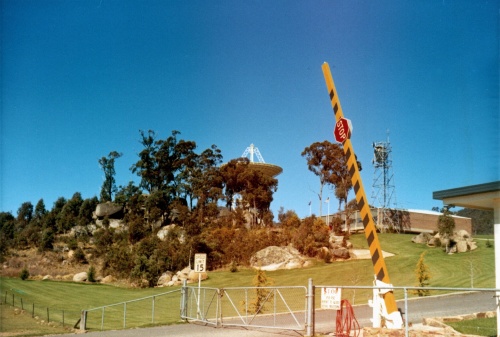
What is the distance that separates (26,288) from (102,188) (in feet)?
127

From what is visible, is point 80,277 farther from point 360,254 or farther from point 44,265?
point 360,254

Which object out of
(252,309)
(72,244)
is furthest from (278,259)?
(72,244)

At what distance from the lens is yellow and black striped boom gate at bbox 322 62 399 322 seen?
952 cm

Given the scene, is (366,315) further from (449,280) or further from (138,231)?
(138,231)

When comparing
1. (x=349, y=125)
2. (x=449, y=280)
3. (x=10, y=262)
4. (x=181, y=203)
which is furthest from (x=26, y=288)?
(x=349, y=125)

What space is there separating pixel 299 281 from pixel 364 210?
26996 millimetres

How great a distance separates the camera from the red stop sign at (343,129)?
9984 millimetres

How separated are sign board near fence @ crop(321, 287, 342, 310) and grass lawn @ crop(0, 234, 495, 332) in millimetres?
15367

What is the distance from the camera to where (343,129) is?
396 inches

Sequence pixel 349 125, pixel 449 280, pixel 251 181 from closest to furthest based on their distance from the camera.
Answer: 1. pixel 349 125
2. pixel 449 280
3. pixel 251 181

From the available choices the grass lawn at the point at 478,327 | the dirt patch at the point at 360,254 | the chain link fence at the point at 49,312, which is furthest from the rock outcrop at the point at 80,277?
the grass lawn at the point at 478,327

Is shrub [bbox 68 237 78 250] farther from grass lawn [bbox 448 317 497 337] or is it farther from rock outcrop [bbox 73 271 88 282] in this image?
grass lawn [bbox 448 317 497 337]

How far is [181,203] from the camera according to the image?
63.7 metres

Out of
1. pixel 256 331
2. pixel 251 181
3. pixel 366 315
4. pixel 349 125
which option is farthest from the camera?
pixel 251 181
